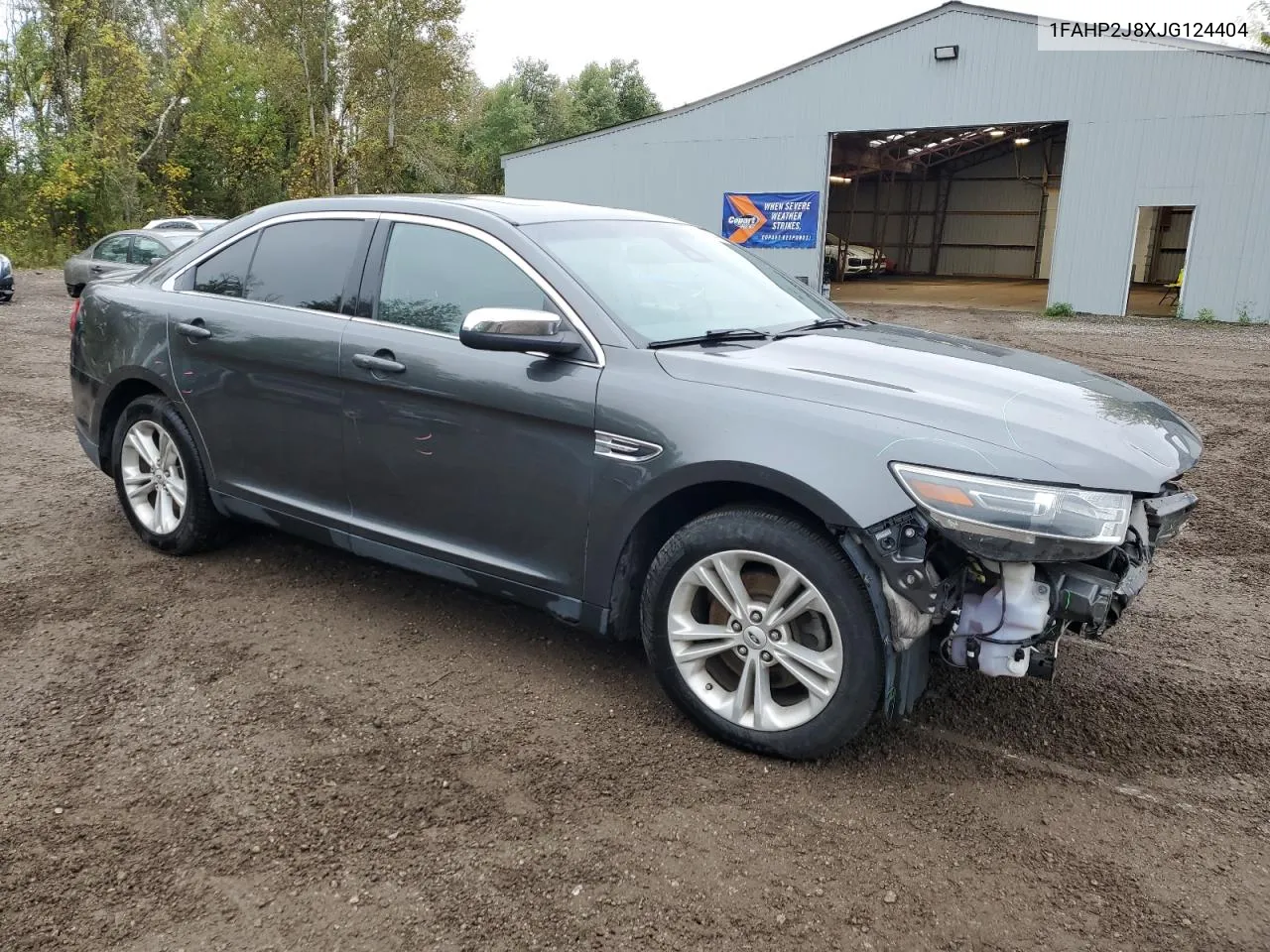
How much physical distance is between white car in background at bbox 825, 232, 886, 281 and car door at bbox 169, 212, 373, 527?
2705cm

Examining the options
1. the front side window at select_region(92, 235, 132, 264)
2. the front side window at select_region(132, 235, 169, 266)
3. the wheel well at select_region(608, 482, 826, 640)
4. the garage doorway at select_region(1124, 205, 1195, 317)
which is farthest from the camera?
the garage doorway at select_region(1124, 205, 1195, 317)

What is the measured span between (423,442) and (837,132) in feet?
68.4

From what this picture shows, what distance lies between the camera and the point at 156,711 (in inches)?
133

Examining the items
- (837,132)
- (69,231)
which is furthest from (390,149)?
(837,132)

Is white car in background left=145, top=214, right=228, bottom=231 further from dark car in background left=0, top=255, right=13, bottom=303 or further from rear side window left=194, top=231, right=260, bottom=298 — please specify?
rear side window left=194, top=231, right=260, bottom=298

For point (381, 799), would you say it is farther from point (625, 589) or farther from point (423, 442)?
point (423, 442)

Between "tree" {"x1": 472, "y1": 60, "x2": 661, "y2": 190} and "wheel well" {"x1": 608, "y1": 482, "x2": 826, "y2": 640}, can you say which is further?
"tree" {"x1": 472, "y1": 60, "x2": 661, "y2": 190}

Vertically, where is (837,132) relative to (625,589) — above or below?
above

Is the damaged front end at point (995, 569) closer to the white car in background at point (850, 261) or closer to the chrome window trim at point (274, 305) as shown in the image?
the chrome window trim at point (274, 305)

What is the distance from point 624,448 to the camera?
320 cm

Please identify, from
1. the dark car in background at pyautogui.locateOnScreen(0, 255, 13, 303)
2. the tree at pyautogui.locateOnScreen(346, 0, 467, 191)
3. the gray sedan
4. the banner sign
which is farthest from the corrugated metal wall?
the dark car in background at pyautogui.locateOnScreen(0, 255, 13, 303)

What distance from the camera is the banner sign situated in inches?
910

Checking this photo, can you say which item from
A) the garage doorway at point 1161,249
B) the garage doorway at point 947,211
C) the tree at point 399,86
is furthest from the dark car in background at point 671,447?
the tree at point 399,86

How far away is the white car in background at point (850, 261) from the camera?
32.1m
